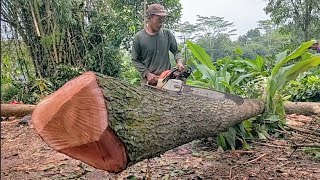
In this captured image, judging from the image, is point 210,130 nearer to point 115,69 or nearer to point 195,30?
point 115,69

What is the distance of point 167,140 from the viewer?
6.53ft

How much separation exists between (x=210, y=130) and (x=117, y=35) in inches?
311

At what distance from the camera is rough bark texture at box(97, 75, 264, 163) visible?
5.28 feet

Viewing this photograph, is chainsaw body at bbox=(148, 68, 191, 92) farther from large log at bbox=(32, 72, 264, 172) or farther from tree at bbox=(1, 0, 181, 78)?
tree at bbox=(1, 0, 181, 78)

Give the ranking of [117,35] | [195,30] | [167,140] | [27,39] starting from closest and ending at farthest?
[167,140] < [27,39] < [117,35] < [195,30]

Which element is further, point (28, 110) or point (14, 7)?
point (14, 7)

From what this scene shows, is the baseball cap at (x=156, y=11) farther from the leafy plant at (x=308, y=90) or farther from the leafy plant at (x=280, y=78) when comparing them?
the leafy plant at (x=308, y=90)

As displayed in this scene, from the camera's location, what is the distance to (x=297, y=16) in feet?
48.7

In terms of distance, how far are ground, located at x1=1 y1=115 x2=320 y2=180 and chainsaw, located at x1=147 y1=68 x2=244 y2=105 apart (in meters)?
0.57

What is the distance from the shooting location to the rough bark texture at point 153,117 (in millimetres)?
1609

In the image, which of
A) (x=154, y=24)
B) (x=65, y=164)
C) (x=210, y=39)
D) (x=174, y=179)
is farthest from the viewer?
(x=210, y=39)

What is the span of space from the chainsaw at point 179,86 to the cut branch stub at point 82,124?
1.16m

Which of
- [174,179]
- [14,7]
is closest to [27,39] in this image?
[14,7]

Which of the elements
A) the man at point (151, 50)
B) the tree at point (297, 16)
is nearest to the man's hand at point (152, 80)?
the man at point (151, 50)
